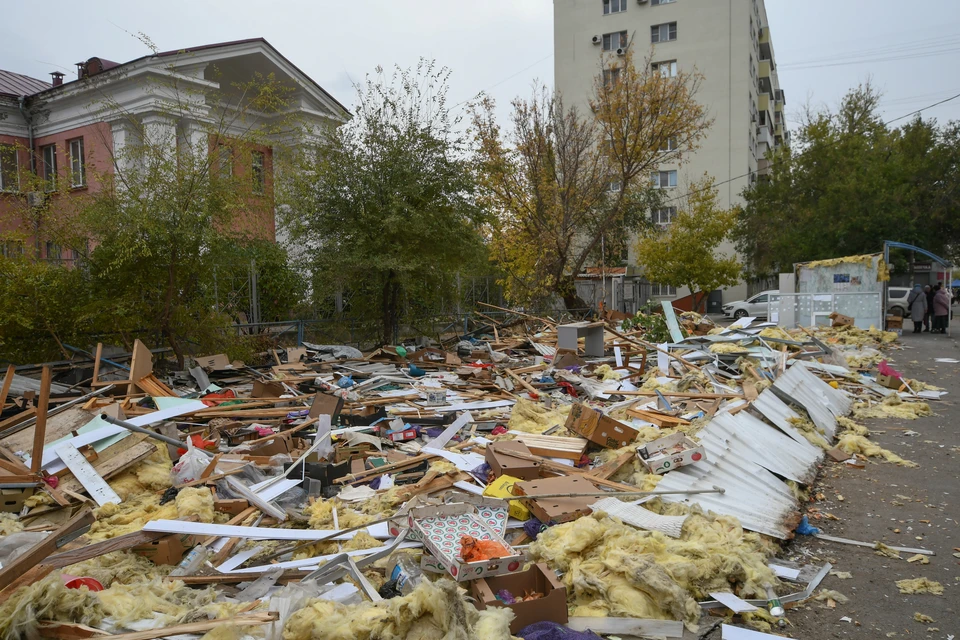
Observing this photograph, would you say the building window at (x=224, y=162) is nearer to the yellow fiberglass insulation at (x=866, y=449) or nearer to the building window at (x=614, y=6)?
the yellow fiberglass insulation at (x=866, y=449)

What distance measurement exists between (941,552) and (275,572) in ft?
15.2

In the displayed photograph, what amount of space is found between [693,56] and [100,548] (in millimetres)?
43565

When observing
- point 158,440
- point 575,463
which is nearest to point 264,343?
point 158,440

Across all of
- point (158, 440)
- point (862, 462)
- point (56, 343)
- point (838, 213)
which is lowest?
point (862, 462)

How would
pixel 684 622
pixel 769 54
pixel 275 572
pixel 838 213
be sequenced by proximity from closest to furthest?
pixel 684 622, pixel 275 572, pixel 838 213, pixel 769 54

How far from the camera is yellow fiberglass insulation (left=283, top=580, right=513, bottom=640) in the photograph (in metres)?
2.77

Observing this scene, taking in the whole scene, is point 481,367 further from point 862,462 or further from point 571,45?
point 571,45

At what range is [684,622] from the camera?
360 cm

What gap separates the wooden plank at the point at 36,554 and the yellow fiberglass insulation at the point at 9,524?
58.9 inches

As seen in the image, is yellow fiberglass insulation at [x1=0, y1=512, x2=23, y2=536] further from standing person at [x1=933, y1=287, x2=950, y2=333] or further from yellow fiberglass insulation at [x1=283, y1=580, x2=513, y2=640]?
standing person at [x1=933, y1=287, x2=950, y2=333]

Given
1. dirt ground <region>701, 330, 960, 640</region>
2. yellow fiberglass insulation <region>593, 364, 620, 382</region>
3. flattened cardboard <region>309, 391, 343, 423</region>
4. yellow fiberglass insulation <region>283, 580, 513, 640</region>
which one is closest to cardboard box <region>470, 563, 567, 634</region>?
yellow fiberglass insulation <region>283, 580, 513, 640</region>

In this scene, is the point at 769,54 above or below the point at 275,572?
above

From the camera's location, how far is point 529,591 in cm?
363

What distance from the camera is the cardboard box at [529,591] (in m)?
3.31
